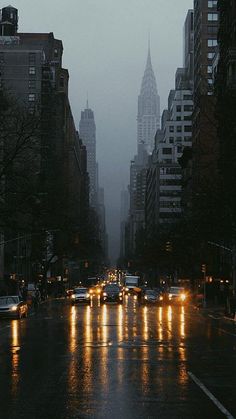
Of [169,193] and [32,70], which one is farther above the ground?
[32,70]

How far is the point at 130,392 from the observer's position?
1402cm

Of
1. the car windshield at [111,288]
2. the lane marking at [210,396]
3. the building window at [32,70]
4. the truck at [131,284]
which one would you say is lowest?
the lane marking at [210,396]

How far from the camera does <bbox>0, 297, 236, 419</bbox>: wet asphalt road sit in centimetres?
1218

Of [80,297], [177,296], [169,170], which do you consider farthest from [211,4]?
[80,297]

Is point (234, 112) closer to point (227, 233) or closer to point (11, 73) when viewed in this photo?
point (227, 233)

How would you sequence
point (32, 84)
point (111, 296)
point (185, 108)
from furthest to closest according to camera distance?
point (185, 108) → point (32, 84) → point (111, 296)

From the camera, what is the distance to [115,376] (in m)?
16.5

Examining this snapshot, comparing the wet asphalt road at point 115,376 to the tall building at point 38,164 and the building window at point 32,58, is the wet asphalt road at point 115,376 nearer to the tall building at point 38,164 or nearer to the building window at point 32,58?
the tall building at point 38,164

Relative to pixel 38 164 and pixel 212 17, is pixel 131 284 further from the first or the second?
pixel 212 17

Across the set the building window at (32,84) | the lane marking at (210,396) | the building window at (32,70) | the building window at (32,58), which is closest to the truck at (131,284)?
the building window at (32,84)

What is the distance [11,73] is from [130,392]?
13831 centimetres

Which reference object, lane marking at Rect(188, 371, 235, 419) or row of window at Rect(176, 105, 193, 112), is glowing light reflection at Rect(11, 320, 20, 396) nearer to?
lane marking at Rect(188, 371, 235, 419)

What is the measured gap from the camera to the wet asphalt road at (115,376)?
40.0 ft

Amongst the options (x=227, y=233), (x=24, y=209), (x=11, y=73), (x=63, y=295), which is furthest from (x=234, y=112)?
(x=11, y=73)
